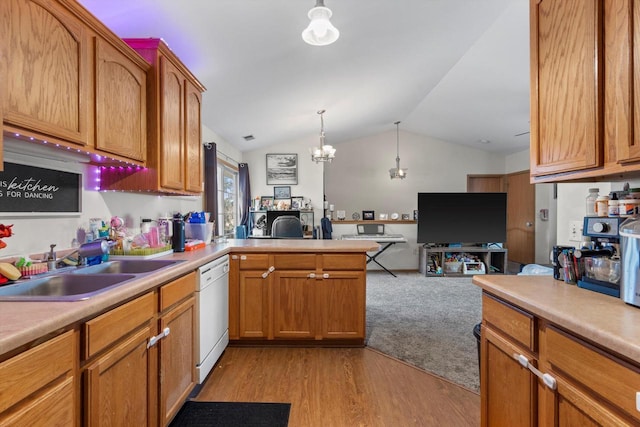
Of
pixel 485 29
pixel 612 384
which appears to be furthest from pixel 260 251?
pixel 485 29

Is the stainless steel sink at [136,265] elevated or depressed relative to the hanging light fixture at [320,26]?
depressed

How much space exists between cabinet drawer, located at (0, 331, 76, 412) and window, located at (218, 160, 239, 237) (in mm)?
3563

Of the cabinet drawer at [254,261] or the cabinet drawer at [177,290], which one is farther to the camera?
the cabinet drawer at [254,261]

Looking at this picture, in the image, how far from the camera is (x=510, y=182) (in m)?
6.73

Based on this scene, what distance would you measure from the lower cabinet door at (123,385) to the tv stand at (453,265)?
5082 mm

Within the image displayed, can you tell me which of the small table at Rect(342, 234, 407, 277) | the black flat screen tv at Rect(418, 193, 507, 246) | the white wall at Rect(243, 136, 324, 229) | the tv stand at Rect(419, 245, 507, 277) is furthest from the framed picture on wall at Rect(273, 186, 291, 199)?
the tv stand at Rect(419, 245, 507, 277)

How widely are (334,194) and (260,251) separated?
4.37m

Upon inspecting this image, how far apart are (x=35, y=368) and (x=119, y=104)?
1373 millimetres

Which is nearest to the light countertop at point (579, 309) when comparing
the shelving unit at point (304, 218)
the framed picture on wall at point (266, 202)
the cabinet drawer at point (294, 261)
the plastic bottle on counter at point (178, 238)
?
the cabinet drawer at point (294, 261)

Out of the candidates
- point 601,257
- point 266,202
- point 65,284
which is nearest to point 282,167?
point 266,202

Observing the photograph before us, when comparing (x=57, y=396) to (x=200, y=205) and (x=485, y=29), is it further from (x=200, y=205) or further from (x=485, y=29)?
(x=485, y=29)

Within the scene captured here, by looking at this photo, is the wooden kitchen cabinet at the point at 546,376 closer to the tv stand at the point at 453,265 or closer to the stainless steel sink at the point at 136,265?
the stainless steel sink at the point at 136,265

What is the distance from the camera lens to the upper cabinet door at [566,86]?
1109mm

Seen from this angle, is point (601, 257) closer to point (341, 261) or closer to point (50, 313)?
point (341, 261)
